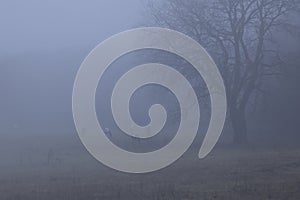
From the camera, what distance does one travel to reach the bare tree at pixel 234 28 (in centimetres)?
3412

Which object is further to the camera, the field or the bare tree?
the bare tree

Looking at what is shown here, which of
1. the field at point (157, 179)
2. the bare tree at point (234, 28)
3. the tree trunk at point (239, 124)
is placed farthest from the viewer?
the tree trunk at point (239, 124)

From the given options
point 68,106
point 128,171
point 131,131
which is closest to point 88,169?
point 128,171

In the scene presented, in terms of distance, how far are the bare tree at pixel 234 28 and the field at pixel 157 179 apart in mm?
7472

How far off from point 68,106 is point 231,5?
33927 millimetres

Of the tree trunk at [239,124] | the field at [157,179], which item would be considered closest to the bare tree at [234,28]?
the tree trunk at [239,124]

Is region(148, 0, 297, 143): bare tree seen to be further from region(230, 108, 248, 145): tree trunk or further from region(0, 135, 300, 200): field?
region(0, 135, 300, 200): field

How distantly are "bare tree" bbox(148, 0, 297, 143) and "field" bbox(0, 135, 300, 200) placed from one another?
7.47 metres

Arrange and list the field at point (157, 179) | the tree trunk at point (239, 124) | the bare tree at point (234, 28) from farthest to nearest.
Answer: the tree trunk at point (239, 124) < the bare tree at point (234, 28) < the field at point (157, 179)

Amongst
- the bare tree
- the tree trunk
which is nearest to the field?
the tree trunk

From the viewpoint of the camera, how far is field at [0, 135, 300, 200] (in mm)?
14633

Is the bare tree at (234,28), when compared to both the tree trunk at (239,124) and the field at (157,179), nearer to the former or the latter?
the tree trunk at (239,124)

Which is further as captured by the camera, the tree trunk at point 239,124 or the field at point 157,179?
the tree trunk at point 239,124

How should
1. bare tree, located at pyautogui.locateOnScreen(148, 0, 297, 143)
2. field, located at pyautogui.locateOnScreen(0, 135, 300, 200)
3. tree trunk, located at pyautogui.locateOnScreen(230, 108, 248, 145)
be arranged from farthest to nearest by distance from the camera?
tree trunk, located at pyautogui.locateOnScreen(230, 108, 248, 145)
bare tree, located at pyautogui.locateOnScreen(148, 0, 297, 143)
field, located at pyautogui.locateOnScreen(0, 135, 300, 200)
